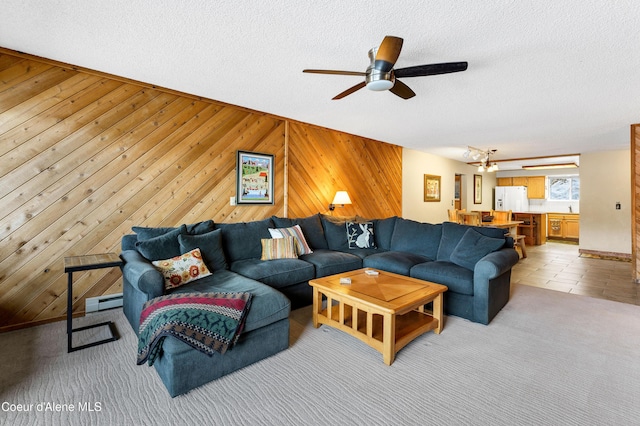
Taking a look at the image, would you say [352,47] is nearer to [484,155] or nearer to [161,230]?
[161,230]

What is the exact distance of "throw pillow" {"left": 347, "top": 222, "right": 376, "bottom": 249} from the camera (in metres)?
4.42

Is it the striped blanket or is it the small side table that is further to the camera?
the small side table

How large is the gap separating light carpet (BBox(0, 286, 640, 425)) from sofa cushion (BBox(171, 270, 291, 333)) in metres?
0.33

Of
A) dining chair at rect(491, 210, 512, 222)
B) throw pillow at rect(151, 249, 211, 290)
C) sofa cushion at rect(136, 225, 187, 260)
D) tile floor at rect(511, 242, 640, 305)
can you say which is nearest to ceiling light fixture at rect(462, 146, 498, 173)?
dining chair at rect(491, 210, 512, 222)

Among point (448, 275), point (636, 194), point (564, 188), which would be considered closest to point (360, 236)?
point (448, 275)

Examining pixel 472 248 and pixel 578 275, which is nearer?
pixel 472 248

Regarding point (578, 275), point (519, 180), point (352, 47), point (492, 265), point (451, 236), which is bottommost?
point (578, 275)

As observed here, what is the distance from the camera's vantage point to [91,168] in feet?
10.1

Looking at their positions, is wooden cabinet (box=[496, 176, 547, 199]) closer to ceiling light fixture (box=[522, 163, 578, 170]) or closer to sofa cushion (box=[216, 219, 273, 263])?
ceiling light fixture (box=[522, 163, 578, 170])

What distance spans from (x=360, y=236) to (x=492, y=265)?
190 cm

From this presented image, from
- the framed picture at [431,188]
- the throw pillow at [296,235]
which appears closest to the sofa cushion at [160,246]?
the throw pillow at [296,235]

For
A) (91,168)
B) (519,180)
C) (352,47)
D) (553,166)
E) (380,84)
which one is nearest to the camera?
(380,84)

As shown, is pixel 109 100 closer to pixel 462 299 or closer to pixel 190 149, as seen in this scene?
pixel 190 149

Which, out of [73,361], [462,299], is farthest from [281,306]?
[462,299]
